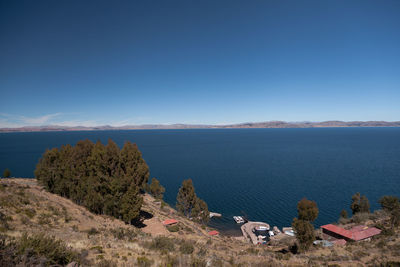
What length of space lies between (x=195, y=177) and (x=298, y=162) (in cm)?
5834

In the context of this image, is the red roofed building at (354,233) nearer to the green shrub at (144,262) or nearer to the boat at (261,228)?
the boat at (261,228)

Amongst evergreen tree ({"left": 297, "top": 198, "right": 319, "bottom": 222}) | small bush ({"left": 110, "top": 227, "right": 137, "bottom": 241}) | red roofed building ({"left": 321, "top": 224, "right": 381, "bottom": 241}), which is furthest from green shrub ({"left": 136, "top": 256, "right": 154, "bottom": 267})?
red roofed building ({"left": 321, "top": 224, "right": 381, "bottom": 241})

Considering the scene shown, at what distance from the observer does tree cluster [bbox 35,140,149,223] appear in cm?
2712

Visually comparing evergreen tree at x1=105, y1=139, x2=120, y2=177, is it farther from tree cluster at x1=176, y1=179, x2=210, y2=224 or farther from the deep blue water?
the deep blue water

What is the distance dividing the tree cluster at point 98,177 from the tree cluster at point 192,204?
1024 cm

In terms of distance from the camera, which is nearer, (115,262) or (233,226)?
(115,262)

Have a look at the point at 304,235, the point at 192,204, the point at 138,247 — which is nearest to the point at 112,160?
the point at 192,204

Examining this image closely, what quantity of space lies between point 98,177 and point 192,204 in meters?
21.6

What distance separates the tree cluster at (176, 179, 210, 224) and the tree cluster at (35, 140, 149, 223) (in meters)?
10.2

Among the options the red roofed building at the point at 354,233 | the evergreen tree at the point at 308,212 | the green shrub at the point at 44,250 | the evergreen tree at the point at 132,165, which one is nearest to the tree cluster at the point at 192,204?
the evergreen tree at the point at 132,165

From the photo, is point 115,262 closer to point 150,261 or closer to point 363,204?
point 150,261

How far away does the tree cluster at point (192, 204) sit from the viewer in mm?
41281

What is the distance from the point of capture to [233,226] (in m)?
43.1

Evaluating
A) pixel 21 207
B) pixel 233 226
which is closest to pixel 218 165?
pixel 233 226
